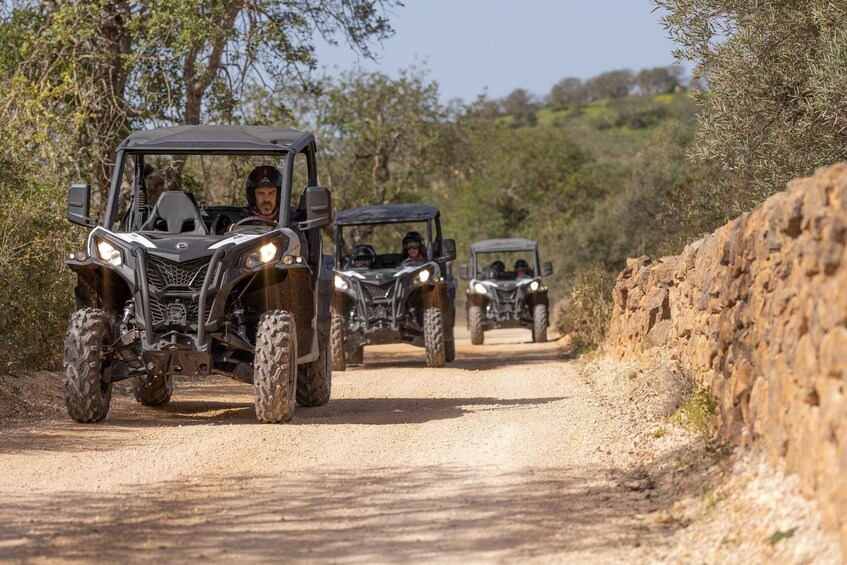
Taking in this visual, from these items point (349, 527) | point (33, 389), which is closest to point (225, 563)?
point (349, 527)

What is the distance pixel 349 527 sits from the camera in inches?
241

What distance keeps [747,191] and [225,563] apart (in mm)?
12091

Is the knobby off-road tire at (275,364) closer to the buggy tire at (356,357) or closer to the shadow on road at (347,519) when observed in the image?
the shadow on road at (347,519)

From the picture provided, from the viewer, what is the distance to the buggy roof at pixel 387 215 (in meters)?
17.9

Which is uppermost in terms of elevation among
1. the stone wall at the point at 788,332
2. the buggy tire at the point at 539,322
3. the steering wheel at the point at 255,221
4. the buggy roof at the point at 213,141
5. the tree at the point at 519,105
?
the tree at the point at 519,105

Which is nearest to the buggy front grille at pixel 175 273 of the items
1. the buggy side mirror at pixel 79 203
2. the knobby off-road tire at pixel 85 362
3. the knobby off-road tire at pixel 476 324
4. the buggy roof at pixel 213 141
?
the knobby off-road tire at pixel 85 362

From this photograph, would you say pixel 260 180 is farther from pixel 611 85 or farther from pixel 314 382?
pixel 611 85

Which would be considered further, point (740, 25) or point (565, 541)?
point (740, 25)

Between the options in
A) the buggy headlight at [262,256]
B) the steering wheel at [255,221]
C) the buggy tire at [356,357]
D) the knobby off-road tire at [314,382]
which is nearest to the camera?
the buggy headlight at [262,256]

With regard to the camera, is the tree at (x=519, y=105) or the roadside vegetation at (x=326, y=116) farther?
the tree at (x=519, y=105)

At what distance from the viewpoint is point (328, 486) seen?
719 centimetres

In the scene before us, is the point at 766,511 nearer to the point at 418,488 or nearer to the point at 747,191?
the point at 418,488

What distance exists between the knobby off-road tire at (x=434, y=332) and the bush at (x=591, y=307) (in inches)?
99.1

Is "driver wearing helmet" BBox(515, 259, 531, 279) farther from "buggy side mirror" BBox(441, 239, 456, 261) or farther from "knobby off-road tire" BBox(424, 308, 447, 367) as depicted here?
"knobby off-road tire" BBox(424, 308, 447, 367)
